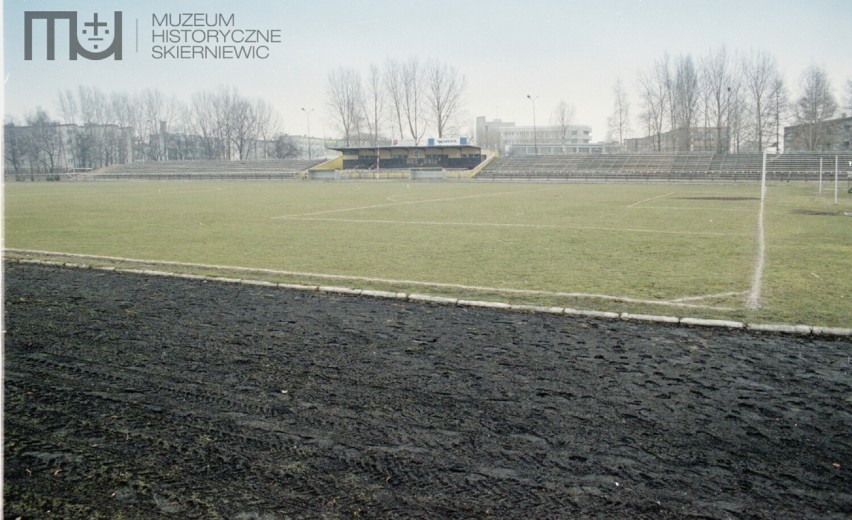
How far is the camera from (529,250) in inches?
469

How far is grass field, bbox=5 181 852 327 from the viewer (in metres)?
7.55

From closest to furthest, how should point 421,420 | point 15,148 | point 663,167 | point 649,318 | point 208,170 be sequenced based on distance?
point 421,420
point 649,318
point 663,167
point 15,148
point 208,170

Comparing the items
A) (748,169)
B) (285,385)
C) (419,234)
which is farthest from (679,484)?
(748,169)

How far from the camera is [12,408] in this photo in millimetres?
4090

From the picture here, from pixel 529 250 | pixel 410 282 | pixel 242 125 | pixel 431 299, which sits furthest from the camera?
pixel 242 125

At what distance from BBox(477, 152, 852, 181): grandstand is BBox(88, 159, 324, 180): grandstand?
26270mm

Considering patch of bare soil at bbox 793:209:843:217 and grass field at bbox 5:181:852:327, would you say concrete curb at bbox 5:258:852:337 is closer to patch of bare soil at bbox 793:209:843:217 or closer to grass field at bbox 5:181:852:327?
grass field at bbox 5:181:852:327

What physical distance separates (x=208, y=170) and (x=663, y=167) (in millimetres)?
58791

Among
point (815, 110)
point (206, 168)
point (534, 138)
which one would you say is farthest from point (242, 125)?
point (815, 110)

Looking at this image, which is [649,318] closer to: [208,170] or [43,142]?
[208,170]

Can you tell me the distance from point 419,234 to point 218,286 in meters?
7.29

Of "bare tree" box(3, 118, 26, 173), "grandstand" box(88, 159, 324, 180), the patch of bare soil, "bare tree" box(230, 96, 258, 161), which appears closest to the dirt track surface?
the patch of bare soil

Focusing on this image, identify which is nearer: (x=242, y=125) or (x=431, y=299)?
(x=431, y=299)

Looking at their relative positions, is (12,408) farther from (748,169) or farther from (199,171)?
(199,171)
